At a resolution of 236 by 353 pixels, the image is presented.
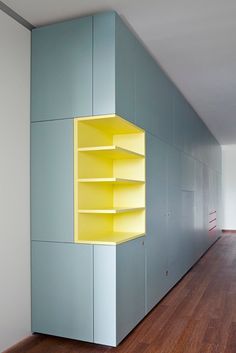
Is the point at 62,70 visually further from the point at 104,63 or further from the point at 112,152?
the point at 112,152

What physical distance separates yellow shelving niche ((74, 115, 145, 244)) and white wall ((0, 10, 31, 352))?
502mm

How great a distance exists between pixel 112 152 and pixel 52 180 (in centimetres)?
63

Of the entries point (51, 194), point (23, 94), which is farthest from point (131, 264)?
point (23, 94)

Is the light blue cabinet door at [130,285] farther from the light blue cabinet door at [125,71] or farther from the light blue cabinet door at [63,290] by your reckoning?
the light blue cabinet door at [125,71]

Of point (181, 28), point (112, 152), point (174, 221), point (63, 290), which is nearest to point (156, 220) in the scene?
point (174, 221)

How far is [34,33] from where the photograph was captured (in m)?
3.20

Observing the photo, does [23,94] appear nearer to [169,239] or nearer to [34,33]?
[34,33]

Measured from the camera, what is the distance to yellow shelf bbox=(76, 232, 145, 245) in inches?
114

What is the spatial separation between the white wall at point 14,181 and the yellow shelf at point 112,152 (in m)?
0.60

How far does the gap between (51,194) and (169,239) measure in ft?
6.54

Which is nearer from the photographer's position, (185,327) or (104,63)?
(104,63)

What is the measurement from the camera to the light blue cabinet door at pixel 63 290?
9.57ft

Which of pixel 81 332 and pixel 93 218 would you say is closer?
pixel 81 332

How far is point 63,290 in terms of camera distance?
9.85 ft
